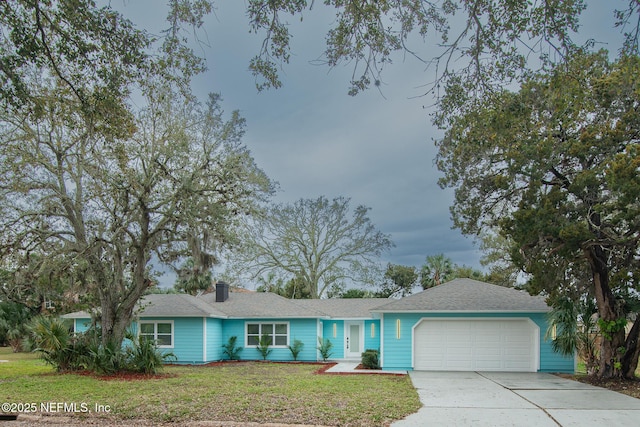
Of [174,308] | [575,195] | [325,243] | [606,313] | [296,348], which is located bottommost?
[296,348]

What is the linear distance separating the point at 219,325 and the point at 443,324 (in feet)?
35.0

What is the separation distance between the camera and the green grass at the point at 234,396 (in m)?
9.44

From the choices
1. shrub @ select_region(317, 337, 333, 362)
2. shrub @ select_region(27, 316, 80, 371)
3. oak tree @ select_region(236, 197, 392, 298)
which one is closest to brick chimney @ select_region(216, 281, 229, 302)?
shrub @ select_region(317, 337, 333, 362)

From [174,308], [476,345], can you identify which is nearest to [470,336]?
[476,345]

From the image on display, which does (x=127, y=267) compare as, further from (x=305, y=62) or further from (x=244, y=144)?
(x=305, y=62)

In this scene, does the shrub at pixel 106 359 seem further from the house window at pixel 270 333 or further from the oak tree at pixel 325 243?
the oak tree at pixel 325 243

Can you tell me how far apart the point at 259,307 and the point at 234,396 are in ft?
44.0

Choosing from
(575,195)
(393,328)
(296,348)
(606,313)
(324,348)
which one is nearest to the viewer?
(575,195)

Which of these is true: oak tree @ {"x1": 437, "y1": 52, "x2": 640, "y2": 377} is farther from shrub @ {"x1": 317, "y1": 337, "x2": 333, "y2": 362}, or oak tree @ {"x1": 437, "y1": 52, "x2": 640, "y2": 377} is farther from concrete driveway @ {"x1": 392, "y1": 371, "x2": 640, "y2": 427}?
shrub @ {"x1": 317, "y1": 337, "x2": 333, "y2": 362}

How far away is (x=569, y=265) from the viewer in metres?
15.8

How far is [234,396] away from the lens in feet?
37.6

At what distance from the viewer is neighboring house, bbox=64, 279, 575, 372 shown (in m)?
18.3

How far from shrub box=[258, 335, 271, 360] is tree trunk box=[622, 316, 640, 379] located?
46.5ft

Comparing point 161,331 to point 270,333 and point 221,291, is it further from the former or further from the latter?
point 270,333
